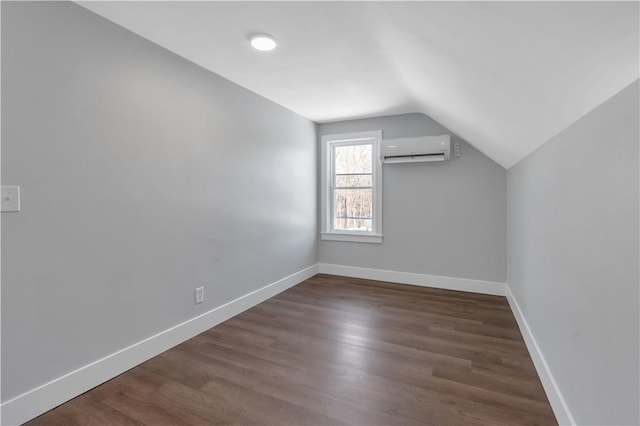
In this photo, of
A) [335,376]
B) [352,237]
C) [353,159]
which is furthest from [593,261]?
[353,159]

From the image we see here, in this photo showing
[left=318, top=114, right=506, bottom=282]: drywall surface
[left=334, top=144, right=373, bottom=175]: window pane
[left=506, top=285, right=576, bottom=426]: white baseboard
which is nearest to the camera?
[left=506, top=285, right=576, bottom=426]: white baseboard

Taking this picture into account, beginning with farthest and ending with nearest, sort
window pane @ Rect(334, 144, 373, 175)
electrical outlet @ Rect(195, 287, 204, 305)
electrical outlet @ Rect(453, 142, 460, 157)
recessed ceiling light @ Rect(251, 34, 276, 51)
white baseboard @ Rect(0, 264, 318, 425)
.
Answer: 1. window pane @ Rect(334, 144, 373, 175)
2. electrical outlet @ Rect(453, 142, 460, 157)
3. electrical outlet @ Rect(195, 287, 204, 305)
4. recessed ceiling light @ Rect(251, 34, 276, 51)
5. white baseboard @ Rect(0, 264, 318, 425)

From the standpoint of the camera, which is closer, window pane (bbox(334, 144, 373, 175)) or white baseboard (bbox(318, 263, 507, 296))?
white baseboard (bbox(318, 263, 507, 296))

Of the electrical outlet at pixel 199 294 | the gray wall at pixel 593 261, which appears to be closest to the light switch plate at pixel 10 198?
the electrical outlet at pixel 199 294

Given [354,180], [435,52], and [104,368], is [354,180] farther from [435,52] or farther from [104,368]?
[104,368]

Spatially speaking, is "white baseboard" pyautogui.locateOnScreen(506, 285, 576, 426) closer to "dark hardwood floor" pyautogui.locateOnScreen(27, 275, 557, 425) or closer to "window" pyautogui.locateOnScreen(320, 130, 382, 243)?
"dark hardwood floor" pyautogui.locateOnScreen(27, 275, 557, 425)

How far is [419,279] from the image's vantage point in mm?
4059

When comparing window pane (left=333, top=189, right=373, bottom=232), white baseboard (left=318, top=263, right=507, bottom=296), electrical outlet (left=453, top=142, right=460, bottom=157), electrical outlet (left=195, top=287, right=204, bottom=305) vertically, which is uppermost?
electrical outlet (left=453, top=142, right=460, bottom=157)

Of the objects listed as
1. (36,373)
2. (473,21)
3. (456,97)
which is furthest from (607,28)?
(36,373)

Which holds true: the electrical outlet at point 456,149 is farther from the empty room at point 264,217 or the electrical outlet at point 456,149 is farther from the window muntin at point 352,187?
the window muntin at point 352,187

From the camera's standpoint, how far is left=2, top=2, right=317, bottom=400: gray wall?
159 centimetres

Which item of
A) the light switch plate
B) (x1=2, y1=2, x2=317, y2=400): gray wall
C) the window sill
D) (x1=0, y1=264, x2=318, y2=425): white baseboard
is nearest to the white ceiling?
(x1=2, y1=2, x2=317, y2=400): gray wall

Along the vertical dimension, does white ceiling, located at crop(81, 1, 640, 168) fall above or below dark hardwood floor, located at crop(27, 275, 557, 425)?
above

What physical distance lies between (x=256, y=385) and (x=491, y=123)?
246cm
